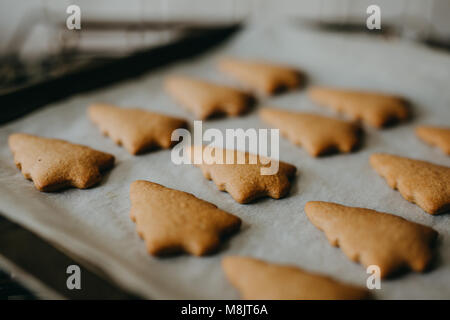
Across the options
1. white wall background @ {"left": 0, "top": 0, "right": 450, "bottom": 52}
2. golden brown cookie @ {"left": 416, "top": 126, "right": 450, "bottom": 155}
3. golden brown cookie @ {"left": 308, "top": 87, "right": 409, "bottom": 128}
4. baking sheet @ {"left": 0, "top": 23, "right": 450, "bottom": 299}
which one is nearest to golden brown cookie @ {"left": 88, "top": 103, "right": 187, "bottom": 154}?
baking sheet @ {"left": 0, "top": 23, "right": 450, "bottom": 299}

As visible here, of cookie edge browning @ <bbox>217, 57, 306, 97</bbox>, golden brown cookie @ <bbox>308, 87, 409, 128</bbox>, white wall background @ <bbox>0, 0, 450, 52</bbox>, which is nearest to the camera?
golden brown cookie @ <bbox>308, 87, 409, 128</bbox>

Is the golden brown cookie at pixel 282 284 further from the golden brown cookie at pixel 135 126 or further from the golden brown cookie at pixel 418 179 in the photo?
the golden brown cookie at pixel 135 126

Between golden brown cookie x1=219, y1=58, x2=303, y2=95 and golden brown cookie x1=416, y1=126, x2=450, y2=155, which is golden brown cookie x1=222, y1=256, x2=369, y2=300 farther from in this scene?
golden brown cookie x1=219, y1=58, x2=303, y2=95

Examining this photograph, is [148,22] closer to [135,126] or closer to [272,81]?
[272,81]

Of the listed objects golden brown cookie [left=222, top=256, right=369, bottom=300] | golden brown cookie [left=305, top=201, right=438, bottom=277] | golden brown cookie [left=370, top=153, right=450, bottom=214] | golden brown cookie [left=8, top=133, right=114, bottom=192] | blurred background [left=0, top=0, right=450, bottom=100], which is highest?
blurred background [left=0, top=0, right=450, bottom=100]

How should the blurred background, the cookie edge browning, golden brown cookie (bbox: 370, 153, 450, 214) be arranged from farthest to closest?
1. the blurred background
2. the cookie edge browning
3. golden brown cookie (bbox: 370, 153, 450, 214)

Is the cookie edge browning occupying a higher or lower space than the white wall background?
lower
